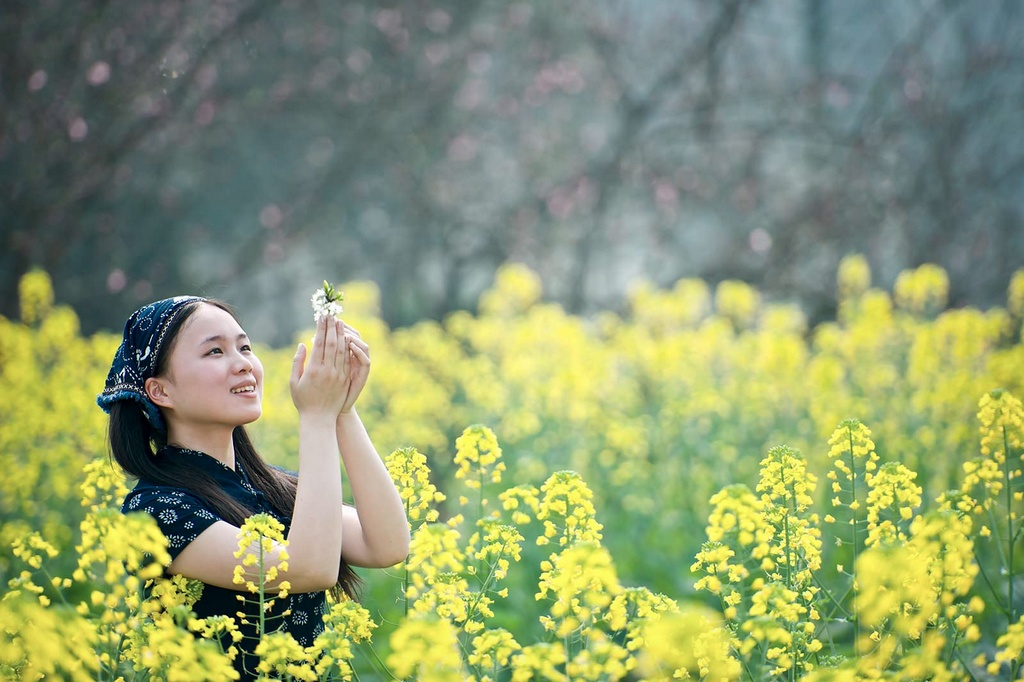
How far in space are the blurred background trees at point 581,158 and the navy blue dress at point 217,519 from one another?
7071 millimetres

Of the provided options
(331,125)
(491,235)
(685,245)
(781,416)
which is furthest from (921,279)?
(331,125)

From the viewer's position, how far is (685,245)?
33.8 feet

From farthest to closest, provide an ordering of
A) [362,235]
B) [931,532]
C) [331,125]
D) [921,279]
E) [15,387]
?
[362,235] → [331,125] → [921,279] → [15,387] → [931,532]

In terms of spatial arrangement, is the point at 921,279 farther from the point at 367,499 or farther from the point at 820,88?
the point at 367,499

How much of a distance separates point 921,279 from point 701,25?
15.2ft

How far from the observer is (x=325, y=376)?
2.06 metres

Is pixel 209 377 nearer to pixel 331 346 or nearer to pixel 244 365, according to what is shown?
pixel 244 365

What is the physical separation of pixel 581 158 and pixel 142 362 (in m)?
8.34

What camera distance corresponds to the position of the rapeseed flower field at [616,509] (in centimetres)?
179

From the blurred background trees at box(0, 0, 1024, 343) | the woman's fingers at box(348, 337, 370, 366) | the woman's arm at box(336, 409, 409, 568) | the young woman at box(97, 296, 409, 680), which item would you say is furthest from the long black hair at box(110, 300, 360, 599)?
the blurred background trees at box(0, 0, 1024, 343)

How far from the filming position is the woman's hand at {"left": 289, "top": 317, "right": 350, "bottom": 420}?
2059 millimetres

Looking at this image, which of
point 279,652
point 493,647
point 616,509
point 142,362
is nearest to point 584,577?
point 493,647

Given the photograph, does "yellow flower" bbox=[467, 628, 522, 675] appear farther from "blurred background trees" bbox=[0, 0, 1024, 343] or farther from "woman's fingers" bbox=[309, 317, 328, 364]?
"blurred background trees" bbox=[0, 0, 1024, 343]

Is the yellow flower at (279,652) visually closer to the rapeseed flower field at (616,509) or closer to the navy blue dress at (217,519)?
the rapeseed flower field at (616,509)
